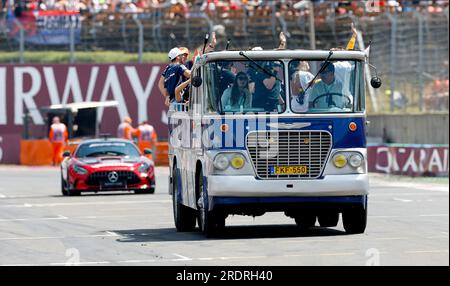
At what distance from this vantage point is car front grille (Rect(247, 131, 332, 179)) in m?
15.8

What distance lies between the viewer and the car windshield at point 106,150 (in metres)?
28.8

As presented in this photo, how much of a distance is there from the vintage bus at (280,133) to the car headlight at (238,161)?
12 millimetres

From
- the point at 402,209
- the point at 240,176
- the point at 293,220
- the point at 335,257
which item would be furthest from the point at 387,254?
the point at 402,209

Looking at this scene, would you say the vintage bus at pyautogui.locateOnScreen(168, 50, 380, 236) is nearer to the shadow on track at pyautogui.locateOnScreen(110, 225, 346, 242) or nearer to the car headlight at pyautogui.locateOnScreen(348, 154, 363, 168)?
the car headlight at pyautogui.locateOnScreen(348, 154, 363, 168)

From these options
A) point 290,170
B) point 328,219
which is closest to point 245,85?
point 290,170

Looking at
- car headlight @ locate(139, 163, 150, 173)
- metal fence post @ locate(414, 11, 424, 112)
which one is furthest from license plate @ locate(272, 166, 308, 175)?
metal fence post @ locate(414, 11, 424, 112)

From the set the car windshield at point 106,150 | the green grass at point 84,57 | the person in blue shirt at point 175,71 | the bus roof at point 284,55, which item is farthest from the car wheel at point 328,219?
the green grass at point 84,57

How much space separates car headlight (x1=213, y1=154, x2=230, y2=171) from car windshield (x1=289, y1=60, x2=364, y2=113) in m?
1.07

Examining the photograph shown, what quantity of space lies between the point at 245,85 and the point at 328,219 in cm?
262

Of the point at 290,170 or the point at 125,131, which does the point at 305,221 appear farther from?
the point at 125,131

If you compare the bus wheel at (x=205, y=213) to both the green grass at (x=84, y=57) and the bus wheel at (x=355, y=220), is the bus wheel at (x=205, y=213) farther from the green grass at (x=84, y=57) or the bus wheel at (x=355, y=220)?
the green grass at (x=84, y=57)
